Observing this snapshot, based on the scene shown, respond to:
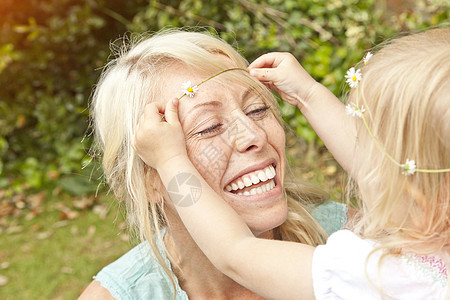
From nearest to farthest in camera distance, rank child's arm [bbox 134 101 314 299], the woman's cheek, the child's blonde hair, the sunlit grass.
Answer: the child's blonde hair → child's arm [bbox 134 101 314 299] → the woman's cheek → the sunlit grass

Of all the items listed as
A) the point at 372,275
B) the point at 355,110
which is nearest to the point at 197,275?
the point at 372,275

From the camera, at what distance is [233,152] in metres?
2.33

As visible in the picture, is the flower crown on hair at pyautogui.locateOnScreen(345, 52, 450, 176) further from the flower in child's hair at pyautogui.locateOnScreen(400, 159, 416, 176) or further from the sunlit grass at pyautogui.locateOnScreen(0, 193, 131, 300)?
the sunlit grass at pyautogui.locateOnScreen(0, 193, 131, 300)

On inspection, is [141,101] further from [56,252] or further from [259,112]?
[56,252]

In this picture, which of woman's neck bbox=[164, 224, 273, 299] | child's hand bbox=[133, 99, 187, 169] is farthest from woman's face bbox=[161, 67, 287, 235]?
woman's neck bbox=[164, 224, 273, 299]

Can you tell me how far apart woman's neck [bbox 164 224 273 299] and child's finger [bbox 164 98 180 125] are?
0.61 meters

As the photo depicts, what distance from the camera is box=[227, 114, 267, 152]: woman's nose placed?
2.29 m

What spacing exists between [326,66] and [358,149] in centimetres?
316

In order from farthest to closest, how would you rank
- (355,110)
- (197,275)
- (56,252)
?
(56,252)
(197,275)
(355,110)

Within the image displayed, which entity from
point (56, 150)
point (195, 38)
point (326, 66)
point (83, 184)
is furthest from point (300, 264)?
point (56, 150)

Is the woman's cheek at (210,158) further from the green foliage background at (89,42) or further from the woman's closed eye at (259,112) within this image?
the green foliage background at (89,42)

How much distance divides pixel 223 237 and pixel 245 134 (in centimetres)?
50

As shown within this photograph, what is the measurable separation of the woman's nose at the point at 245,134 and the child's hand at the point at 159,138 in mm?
218

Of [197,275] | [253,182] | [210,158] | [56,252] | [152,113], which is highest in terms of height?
[152,113]
